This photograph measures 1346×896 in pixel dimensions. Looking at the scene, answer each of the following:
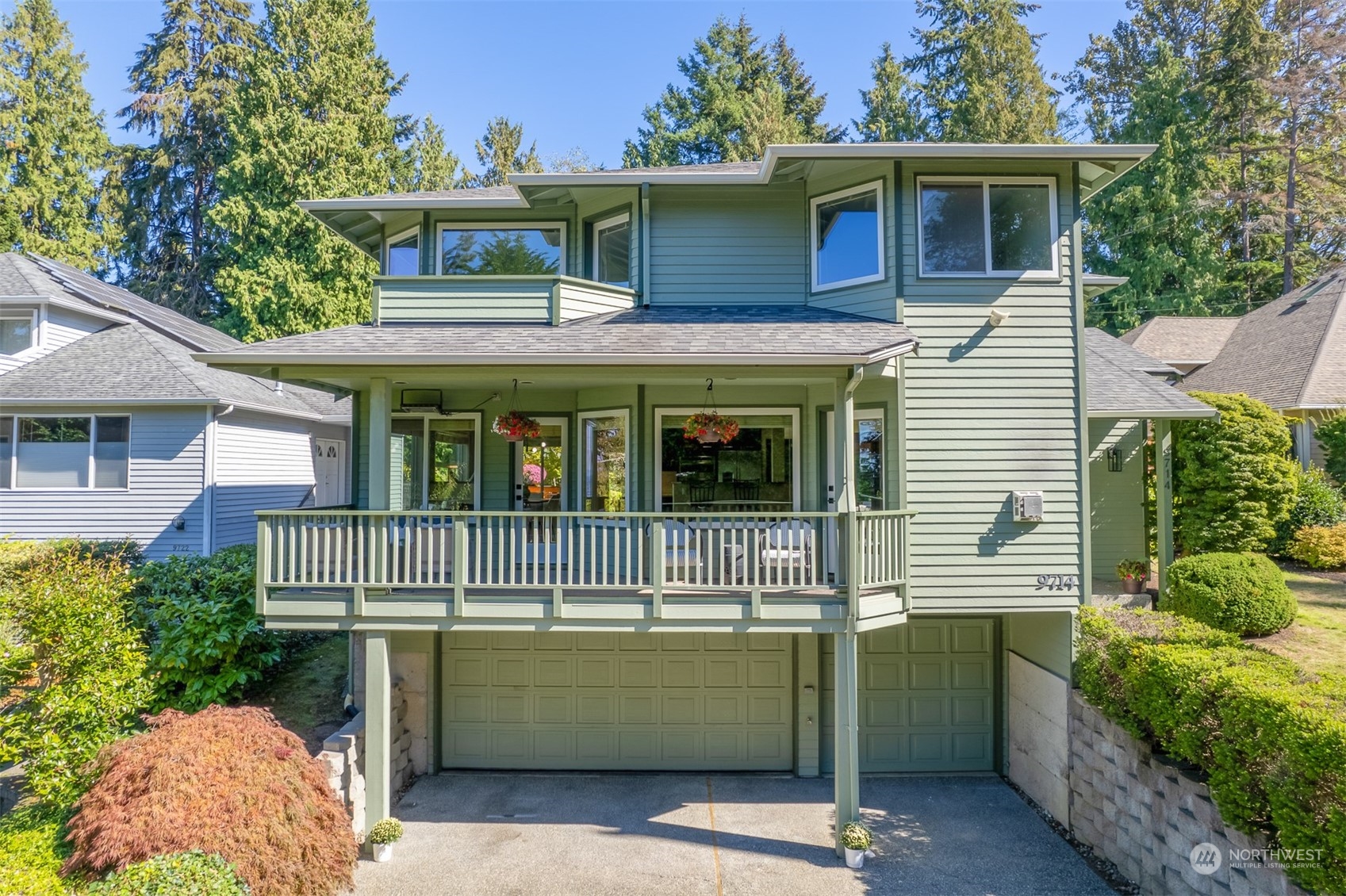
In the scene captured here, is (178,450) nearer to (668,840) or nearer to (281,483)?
(281,483)

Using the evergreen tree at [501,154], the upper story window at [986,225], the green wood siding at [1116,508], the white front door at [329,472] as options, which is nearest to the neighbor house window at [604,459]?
the upper story window at [986,225]

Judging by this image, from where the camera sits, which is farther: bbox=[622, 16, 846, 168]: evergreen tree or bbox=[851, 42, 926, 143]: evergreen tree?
bbox=[851, 42, 926, 143]: evergreen tree

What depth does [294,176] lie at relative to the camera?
1998 cm

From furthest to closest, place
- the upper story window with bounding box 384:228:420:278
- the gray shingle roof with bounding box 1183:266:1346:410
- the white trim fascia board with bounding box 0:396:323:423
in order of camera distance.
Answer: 1. the gray shingle roof with bounding box 1183:266:1346:410
2. the white trim fascia board with bounding box 0:396:323:423
3. the upper story window with bounding box 384:228:420:278

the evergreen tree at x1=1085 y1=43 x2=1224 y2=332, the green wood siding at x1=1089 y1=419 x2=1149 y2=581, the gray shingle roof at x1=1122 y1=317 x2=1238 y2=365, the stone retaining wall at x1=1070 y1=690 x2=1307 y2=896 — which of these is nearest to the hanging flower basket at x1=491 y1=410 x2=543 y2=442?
the stone retaining wall at x1=1070 y1=690 x2=1307 y2=896

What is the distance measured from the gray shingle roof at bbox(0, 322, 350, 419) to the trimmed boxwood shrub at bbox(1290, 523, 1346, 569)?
19345mm

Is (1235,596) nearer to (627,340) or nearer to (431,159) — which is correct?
(627,340)

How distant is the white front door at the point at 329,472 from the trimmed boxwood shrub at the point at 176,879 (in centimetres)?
1251

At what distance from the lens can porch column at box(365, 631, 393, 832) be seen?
6770 mm

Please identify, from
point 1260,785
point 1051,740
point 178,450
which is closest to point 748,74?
point 178,450

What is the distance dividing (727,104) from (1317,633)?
24.4 m

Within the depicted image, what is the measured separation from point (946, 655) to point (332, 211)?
1068cm

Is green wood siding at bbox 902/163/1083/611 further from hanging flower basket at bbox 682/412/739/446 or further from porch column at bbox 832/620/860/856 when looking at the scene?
hanging flower basket at bbox 682/412/739/446

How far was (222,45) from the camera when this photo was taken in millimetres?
26188
